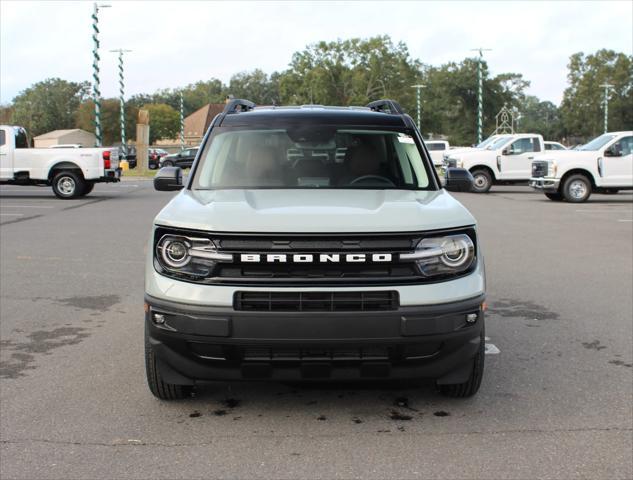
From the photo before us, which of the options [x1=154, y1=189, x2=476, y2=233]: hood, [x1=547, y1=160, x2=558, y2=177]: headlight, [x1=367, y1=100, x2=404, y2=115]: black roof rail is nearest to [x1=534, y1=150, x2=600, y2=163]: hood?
[x1=547, y1=160, x2=558, y2=177]: headlight

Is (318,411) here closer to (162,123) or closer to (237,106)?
(237,106)

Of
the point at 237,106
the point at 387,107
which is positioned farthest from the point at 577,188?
the point at 237,106

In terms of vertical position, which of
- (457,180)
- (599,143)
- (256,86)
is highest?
(256,86)

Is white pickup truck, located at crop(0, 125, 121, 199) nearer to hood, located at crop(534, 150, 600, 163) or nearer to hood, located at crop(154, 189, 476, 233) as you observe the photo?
hood, located at crop(534, 150, 600, 163)

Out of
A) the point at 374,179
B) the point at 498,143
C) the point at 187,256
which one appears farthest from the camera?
the point at 498,143

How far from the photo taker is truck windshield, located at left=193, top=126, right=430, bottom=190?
522 centimetres

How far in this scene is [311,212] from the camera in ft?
13.4

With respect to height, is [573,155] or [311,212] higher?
[573,155]

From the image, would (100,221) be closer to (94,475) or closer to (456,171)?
(456,171)

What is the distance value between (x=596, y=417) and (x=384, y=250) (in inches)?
62.2

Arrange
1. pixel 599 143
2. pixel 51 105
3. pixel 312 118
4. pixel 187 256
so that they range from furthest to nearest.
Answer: pixel 51 105
pixel 599 143
pixel 312 118
pixel 187 256

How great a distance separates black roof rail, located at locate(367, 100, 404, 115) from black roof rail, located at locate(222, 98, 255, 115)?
999 millimetres

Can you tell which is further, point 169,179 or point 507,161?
point 507,161

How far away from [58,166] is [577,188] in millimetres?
14908
